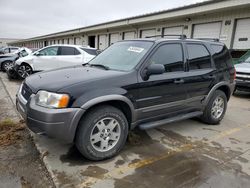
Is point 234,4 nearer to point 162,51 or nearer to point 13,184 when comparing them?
point 162,51

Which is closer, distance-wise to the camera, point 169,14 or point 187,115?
point 187,115

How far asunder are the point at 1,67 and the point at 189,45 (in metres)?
12.6

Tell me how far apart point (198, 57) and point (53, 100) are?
2958mm

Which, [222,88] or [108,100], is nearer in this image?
[108,100]

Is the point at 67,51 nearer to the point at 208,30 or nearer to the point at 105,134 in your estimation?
the point at 208,30

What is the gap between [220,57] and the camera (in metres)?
4.87

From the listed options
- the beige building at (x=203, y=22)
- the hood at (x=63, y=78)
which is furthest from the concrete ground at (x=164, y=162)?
the beige building at (x=203, y=22)

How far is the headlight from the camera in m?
2.78

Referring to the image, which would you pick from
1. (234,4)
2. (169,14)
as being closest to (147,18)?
(169,14)

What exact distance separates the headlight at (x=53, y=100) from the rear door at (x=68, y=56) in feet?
26.6

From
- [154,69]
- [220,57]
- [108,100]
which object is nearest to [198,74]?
[220,57]

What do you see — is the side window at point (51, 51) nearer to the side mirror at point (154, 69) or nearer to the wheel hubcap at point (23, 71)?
the wheel hubcap at point (23, 71)

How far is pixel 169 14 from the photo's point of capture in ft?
47.0

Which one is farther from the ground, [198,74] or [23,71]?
[198,74]
